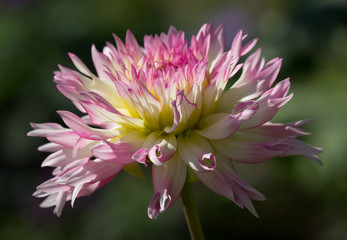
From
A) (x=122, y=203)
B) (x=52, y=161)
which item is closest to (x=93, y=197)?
(x=122, y=203)

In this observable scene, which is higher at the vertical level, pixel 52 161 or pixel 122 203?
pixel 52 161

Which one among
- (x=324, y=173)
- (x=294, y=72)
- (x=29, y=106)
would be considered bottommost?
(x=324, y=173)

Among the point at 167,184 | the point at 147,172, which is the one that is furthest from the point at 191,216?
the point at 147,172

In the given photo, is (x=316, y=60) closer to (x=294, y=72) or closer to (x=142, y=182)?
(x=294, y=72)

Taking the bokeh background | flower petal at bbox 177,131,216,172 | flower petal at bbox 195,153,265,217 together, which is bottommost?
the bokeh background

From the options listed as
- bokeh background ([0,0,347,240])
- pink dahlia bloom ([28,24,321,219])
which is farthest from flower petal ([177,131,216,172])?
bokeh background ([0,0,347,240])

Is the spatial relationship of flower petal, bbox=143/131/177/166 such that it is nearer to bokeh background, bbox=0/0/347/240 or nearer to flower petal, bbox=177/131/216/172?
flower petal, bbox=177/131/216/172

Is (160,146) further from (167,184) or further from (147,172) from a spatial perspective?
(147,172)
